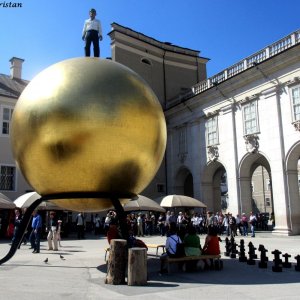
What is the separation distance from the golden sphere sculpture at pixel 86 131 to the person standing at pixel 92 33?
84.5 inches

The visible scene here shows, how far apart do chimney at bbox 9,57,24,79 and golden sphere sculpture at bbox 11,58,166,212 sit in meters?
29.7

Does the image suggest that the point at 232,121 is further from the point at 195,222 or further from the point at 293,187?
the point at 195,222

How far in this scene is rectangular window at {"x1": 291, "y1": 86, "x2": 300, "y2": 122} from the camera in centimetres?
2352

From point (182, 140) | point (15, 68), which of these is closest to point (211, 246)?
point (182, 140)

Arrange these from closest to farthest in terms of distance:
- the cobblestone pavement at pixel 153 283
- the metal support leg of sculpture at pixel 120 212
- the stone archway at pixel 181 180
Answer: the cobblestone pavement at pixel 153 283, the metal support leg of sculpture at pixel 120 212, the stone archway at pixel 181 180

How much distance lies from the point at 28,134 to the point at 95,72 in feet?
5.38

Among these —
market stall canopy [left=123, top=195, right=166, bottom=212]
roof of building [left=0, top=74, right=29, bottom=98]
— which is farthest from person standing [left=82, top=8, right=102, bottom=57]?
roof of building [left=0, top=74, right=29, bottom=98]

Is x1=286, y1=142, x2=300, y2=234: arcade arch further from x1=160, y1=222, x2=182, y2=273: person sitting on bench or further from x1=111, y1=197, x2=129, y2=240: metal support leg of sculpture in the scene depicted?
x1=111, y1=197, x2=129, y2=240: metal support leg of sculpture

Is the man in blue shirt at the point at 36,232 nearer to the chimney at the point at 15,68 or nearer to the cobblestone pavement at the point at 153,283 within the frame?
the cobblestone pavement at the point at 153,283

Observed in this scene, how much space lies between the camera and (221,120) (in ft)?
96.0

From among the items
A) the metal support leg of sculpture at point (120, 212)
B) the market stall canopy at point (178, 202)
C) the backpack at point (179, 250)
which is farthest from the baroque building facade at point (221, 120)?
the metal support leg of sculpture at point (120, 212)

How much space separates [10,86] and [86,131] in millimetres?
28178

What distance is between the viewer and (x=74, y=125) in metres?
6.88

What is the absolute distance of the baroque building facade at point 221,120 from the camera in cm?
2402
